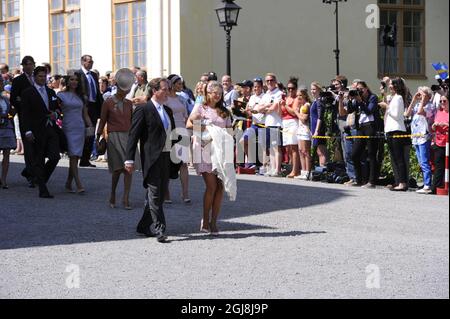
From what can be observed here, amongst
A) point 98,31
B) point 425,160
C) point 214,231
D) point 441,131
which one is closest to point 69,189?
point 214,231

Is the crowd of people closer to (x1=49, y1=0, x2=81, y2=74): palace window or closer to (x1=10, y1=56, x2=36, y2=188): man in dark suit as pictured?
(x1=10, y1=56, x2=36, y2=188): man in dark suit

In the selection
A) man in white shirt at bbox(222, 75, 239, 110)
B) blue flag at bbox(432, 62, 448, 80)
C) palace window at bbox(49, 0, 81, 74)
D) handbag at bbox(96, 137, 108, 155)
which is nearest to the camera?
blue flag at bbox(432, 62, 448, 80)

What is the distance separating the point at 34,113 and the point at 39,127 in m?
0.21

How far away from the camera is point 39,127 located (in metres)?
14.4

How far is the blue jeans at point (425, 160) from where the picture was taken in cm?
1560

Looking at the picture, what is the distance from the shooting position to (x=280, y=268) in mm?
8844

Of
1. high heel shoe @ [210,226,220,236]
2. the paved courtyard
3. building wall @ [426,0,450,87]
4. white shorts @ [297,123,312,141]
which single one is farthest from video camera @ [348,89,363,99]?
building wall @ [426,0,450,87]

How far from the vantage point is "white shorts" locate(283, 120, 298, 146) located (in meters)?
18.0

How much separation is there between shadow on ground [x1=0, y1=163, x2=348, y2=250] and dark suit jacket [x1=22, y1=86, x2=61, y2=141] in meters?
0.98

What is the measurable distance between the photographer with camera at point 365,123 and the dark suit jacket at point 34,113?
5146mm

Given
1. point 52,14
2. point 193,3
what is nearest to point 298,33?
point 193,3

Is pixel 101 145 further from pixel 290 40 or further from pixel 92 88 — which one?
pixel 290 40

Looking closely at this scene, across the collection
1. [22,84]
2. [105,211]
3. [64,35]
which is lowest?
[105,211]

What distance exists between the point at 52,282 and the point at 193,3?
59.2 ft
